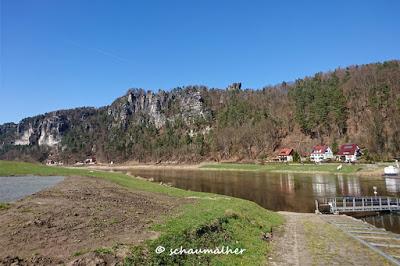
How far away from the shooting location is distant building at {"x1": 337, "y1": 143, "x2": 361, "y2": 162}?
12152 cm

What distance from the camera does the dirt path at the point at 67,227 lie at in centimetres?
1170

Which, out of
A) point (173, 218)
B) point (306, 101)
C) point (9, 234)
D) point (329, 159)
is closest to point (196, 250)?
point (173, 218)

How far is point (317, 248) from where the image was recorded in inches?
714

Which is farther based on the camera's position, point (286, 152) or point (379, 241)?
point (286, 152)

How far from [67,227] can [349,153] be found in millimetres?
124979

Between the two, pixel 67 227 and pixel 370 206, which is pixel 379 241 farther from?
pixel 370 206

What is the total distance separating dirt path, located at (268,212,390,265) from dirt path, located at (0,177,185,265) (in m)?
7.00

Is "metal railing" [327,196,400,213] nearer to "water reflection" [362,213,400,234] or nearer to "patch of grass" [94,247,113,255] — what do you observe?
"water reflection" [362,213,400,234]

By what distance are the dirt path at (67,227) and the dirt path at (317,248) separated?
7.00 metres

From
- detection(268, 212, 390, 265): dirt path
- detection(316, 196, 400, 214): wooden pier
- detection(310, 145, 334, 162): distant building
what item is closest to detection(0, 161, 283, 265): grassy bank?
detection(268, 212, 390, 265): dirt path

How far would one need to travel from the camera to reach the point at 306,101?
17962cm

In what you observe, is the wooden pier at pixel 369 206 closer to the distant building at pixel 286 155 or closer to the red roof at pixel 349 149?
the red roof at pixel 349 149

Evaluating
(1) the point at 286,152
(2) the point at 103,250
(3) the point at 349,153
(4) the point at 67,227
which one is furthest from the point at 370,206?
(1) the point at 286,152

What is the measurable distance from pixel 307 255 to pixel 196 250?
6148mm
